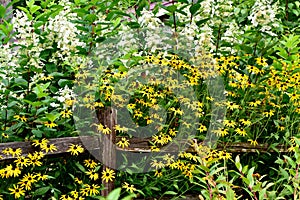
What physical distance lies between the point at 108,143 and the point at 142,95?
0.98ft

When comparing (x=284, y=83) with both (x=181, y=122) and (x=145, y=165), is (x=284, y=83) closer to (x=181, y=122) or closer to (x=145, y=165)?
(x=181, y=122)

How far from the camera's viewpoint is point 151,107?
81.8 inches

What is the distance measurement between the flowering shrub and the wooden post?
0.03 m

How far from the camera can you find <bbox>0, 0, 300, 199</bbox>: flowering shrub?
1.83 m

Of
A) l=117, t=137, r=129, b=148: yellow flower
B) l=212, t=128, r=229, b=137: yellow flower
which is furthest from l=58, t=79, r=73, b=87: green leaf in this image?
l=212, t=128, r=229, b=137: yellow flower

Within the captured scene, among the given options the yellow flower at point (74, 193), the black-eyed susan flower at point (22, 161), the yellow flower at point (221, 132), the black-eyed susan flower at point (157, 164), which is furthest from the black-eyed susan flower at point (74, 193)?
the yellow flower at point (221, 132)

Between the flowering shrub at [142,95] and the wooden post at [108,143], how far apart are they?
3 centimetres

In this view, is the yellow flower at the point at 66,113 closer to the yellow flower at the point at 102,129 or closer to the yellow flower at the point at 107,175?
the yellow flower at the point at 102,129

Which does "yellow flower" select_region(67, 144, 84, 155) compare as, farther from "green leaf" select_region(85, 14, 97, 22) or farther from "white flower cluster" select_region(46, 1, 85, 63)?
"green leaf" select_region(85, 14, 97, 22)

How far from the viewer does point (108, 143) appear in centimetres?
193

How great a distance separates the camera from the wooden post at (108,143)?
1.91 meters

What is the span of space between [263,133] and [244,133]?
27 centimetres

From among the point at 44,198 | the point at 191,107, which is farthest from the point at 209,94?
the point at 44,198

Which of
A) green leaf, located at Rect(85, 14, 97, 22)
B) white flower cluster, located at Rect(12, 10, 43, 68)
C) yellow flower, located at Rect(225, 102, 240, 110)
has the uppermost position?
green leaf, located at Rect(85, 14, 97, 22)
